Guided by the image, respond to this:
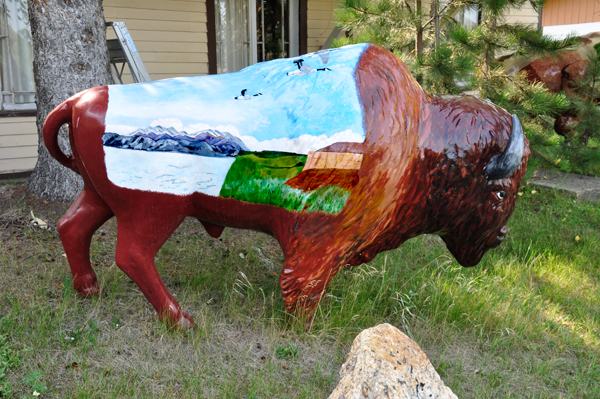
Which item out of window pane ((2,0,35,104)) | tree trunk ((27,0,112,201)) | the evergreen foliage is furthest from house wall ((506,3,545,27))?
window pane ((2,0,35,104))

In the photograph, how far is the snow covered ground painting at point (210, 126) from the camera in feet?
7.93

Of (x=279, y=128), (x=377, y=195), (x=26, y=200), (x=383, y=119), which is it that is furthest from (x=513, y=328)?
(x=26, y=200)

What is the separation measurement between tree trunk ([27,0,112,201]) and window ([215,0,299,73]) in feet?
12.9

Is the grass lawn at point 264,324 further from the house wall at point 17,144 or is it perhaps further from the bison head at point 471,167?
the house wall at point 17,144

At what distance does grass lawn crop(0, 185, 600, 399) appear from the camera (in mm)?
2449

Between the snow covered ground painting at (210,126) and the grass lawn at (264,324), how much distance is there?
849mm

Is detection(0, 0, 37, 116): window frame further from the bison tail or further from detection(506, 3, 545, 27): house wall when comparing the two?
detection(506, 3, 545, 27): house wall

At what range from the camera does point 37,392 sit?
7.32 feet

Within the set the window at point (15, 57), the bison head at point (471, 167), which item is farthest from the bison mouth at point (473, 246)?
the window at point (15, 57)

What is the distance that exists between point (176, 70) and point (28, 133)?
2240mm

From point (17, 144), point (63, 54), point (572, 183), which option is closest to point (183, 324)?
point (63, 54)

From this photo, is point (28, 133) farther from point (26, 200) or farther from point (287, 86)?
point (287, 86)

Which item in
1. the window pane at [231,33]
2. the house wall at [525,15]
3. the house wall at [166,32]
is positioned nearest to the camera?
the house wall at [166,32]

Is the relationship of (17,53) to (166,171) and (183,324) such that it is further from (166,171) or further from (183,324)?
(183,324)
